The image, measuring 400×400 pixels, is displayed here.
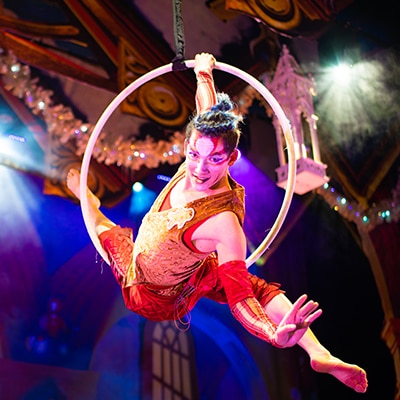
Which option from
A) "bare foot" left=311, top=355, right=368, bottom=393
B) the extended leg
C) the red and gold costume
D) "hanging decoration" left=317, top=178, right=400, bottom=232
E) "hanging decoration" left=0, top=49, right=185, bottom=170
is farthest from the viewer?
"hanging decoration" left=317, top=178, right=400, bottom=232

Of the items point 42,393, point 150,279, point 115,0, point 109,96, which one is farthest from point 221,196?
point 115,0

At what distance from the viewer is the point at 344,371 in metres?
2.14

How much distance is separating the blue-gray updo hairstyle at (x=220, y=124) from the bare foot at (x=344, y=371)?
906 millimetres

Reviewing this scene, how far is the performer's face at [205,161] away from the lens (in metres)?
2.52

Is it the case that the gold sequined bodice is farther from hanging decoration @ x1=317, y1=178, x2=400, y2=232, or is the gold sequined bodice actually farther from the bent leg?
hanging decoration @ x1=317, y1=178, x2=400, y2=232

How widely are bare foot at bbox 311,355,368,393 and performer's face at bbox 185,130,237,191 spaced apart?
0.83 meters

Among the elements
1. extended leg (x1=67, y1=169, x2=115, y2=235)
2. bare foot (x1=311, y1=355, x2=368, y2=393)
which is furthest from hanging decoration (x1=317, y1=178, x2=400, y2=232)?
bare foot (x1=311, y1=355, x2=368, y2=393)

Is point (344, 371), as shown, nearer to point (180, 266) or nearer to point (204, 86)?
point (180, 266)

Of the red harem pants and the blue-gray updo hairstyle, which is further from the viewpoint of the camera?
the red harem pants

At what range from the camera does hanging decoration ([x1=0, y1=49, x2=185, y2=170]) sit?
4961 mm

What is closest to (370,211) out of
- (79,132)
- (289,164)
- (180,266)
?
(79,132)

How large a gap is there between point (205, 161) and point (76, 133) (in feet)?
9.37

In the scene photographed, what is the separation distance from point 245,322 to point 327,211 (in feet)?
15.1

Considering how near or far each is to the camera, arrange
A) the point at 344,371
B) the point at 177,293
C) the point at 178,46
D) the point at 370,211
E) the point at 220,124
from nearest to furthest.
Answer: the point at 344,371, the point at 220,124, the point at 177,293, the point at 178,46, the point at 370,211
